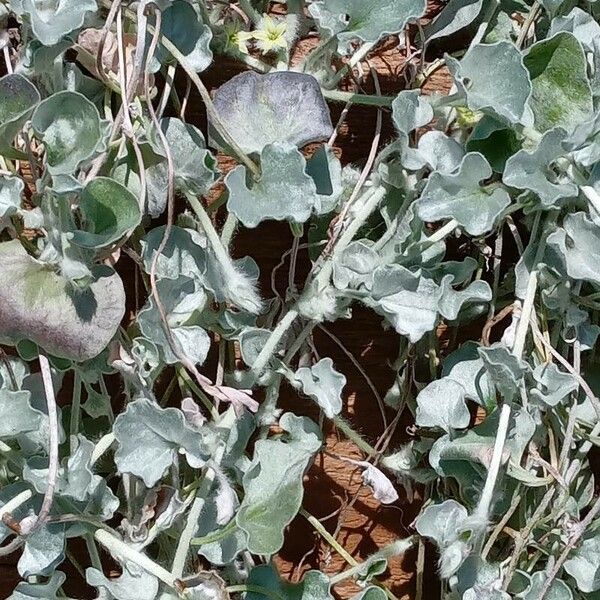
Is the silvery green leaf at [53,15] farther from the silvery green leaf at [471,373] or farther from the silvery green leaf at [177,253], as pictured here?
the silvery green leaf at [471,373]

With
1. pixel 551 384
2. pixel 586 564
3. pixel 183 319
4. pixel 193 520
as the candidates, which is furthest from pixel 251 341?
pixel 586 564

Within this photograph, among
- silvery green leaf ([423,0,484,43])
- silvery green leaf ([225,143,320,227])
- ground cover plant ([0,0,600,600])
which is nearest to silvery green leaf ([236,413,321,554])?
ground cover plant ([0,0,600,600])

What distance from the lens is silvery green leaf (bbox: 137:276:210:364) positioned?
93cm

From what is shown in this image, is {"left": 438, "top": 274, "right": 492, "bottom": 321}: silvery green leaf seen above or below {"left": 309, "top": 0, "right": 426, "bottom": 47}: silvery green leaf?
below

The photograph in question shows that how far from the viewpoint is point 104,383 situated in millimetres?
1034

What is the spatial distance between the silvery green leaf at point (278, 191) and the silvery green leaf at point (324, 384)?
0.52 feet

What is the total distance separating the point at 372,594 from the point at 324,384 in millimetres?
210

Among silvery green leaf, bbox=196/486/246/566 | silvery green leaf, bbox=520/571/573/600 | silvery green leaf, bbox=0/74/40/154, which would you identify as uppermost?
silvery green leaf, bbox=0/74/40/154

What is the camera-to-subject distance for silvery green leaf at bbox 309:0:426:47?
0.92 meters

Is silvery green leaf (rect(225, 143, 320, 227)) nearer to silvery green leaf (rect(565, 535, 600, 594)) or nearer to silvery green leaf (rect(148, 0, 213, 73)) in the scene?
silvery green leaf (rect(148, 0, 213, 73))

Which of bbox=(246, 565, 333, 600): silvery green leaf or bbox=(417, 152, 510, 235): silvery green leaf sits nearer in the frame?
bbox=(417, 152, 510, 235): silvery green leaf

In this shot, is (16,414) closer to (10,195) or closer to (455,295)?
(10,195)

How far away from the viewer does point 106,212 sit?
90cm

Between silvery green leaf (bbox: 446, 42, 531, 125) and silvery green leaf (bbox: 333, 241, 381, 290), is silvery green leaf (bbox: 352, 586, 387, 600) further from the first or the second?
silvery green leaf (bbox: 446, 42, 531, 125)
